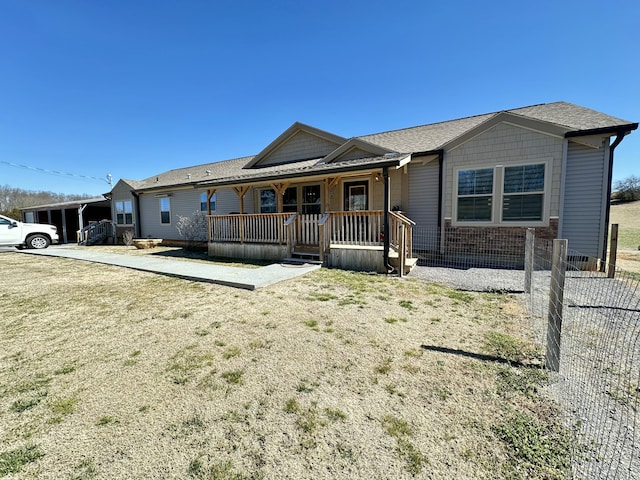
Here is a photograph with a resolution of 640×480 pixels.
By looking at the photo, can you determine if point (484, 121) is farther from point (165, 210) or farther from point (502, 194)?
point (165, 210)

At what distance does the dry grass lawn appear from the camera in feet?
5.43

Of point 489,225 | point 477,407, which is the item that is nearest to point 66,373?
point 477,407

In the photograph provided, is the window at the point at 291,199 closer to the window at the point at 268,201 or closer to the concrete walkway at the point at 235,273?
the window at the point at 268,201

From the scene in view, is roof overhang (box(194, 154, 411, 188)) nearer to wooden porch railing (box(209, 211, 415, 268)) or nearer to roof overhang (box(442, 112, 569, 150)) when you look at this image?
wooden porch railing (box(209, 211, 415, 268))

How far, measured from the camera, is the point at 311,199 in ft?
37.0

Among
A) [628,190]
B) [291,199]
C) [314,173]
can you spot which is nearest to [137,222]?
[291,199]

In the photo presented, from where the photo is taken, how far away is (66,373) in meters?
2.70

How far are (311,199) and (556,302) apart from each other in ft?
30.6

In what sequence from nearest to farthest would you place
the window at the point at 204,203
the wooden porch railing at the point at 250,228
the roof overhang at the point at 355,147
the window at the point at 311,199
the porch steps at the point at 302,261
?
the porch steps at the point at 302,261 → the wooden porch railing at the point at 250,228 → the roof overhang at the point at 355,147 → the window at the point at 311,199 → the window at the point at 204,203

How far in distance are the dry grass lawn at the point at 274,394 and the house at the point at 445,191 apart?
3.69 metres

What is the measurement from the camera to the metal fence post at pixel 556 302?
2.60 meters

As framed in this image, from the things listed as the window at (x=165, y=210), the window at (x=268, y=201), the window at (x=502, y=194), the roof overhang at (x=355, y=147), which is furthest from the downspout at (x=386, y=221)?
the window at (x=165, y=210)

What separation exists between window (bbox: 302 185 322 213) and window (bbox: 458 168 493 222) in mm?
5150

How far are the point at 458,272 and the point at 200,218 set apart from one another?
454 inches
